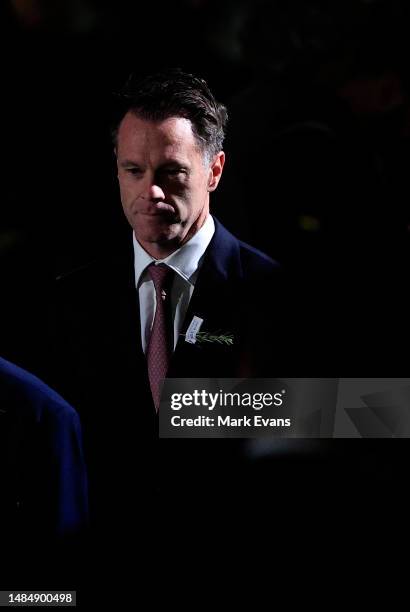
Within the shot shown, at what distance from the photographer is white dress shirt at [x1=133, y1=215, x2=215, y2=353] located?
187 centimetres

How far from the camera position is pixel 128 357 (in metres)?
1.89

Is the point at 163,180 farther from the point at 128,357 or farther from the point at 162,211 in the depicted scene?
the point at 128,357

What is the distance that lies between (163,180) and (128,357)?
1.30ft

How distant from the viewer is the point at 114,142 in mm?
1840

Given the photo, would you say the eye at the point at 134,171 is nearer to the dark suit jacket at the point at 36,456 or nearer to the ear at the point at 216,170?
the ear at the point at 216,170

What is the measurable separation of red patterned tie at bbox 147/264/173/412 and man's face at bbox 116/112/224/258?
50 mm

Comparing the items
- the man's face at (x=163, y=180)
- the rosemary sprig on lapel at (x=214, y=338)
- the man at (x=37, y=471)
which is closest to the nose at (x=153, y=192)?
the man's face at (x=163, y=180)

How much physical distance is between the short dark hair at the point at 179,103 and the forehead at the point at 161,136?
12mm

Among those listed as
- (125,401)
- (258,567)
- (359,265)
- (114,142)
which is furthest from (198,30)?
(258,567)

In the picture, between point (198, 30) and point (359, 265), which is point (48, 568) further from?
point (198, 30)

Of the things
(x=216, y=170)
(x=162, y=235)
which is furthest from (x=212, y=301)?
(x=216, y=170)

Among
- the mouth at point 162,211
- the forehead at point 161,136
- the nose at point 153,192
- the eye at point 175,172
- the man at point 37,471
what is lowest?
the man at point 37,471

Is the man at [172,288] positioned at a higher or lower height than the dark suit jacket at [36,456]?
higher

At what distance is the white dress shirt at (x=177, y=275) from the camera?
73.6 inches
